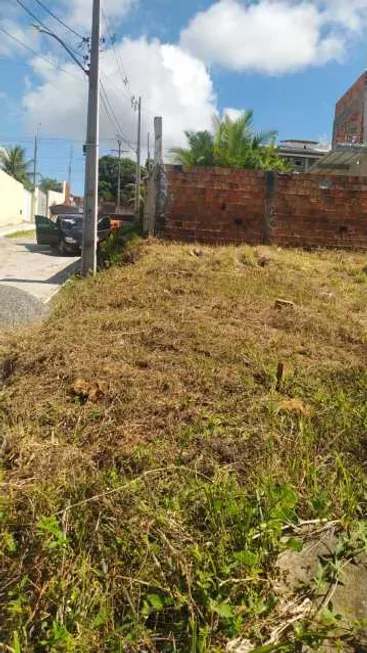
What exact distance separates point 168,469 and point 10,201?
31.3m

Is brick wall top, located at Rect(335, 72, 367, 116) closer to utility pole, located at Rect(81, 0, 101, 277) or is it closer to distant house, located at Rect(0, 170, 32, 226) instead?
utility pole, located at Rect(81, 0, 101, 277)

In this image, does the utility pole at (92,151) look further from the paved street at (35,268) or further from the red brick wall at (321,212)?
the red brick wall at (321,212)

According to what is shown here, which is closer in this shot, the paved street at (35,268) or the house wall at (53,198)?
the paved street at (35,268)

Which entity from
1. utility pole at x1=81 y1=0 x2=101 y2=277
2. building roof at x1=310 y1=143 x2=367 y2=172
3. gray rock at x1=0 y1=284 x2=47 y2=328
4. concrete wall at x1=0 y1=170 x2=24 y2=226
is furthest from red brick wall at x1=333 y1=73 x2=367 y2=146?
concrete wall at x1=0 y1=170 x2=24 y2=226

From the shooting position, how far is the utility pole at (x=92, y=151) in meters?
10.1

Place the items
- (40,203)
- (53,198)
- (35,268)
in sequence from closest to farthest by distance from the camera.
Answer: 1. (35,268)
2. (40,203)
3. (53,198)

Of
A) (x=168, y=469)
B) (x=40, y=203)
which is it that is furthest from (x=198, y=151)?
(x=40, y=203)

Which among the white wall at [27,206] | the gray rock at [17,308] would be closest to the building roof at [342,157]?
the gray rock at [17,308]

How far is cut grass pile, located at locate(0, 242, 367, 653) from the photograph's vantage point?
1.73 m

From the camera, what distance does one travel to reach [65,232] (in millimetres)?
16297

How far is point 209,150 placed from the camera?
15.0 meters

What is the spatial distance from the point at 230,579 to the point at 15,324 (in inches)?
195

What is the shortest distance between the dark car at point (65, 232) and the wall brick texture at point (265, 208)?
6144 millimetres

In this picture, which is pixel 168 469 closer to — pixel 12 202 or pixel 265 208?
pixel 265 208
